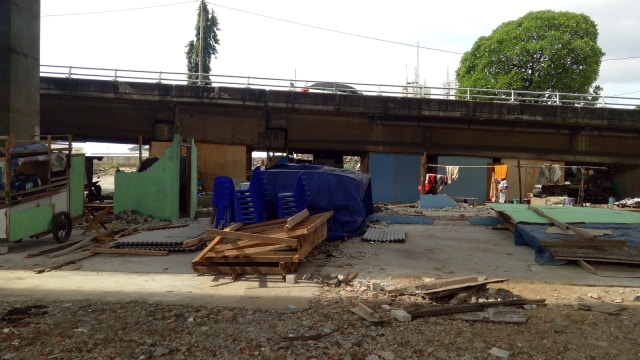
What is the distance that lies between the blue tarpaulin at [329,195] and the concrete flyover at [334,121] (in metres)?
11.1

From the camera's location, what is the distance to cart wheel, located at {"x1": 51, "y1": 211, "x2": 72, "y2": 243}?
30.1ft

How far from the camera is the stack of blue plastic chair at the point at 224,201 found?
9.12 meters

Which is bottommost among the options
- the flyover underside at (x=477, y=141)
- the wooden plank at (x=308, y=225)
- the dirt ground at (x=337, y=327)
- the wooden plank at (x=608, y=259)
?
the dirt ground at (x=337, y=327)

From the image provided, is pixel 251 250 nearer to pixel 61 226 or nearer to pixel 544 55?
pixel 61 226

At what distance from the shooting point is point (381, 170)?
71.1 feet

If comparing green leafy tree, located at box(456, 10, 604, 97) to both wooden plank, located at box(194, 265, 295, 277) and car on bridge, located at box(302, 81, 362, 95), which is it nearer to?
car on bridge, located at box(302, 81, 362, 95)

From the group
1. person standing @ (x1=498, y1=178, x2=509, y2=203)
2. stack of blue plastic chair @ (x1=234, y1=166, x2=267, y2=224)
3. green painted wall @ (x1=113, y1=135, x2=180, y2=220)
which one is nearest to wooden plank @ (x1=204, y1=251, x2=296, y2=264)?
stack of blue plastic chair @ (x1=234, y1=166, x2=267, y2=224)

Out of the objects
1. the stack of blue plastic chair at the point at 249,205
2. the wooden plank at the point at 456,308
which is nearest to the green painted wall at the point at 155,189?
the stack of blue plastic chair at the point at 249,205

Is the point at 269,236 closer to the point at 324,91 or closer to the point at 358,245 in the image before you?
the point at 358,245

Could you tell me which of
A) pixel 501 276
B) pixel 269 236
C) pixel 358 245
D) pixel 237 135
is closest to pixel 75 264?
pixel 269 236

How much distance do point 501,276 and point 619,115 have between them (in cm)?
1885

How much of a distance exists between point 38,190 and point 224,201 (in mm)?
3661

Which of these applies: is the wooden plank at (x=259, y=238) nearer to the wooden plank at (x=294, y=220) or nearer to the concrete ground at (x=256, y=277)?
the wooden plank at (x=294, y=220)

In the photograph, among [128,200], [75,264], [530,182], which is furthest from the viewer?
[530,182]
